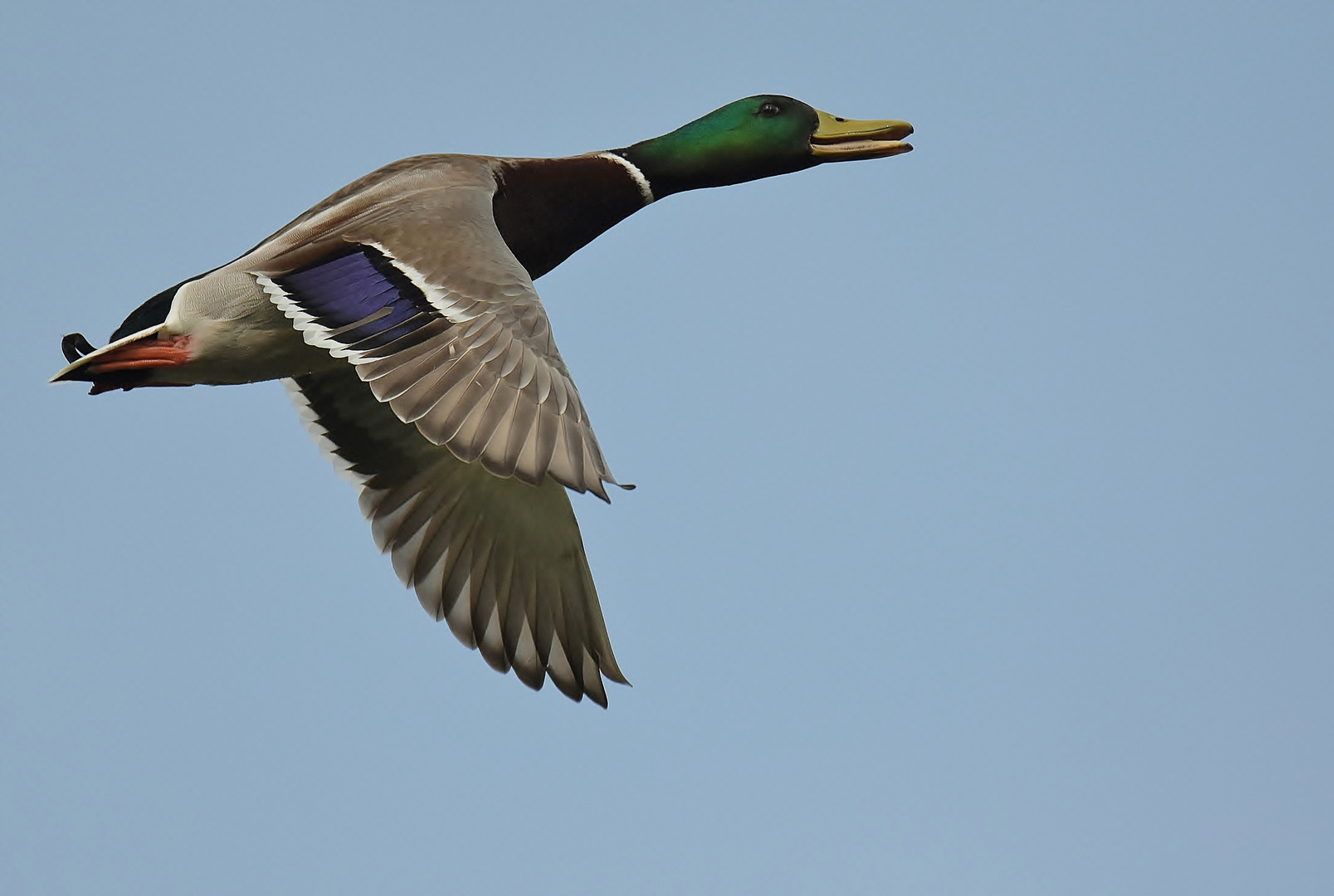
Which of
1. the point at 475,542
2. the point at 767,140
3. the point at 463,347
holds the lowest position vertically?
the point at 475,542

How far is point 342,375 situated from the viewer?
7.57 meters

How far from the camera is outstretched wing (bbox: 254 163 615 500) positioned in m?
5.09

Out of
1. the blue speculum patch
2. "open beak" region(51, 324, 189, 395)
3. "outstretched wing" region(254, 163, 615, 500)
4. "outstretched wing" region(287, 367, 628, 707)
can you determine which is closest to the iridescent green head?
"outstretched wing" region(287, 367, 628, 707)

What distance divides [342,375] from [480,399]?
8.23 feet

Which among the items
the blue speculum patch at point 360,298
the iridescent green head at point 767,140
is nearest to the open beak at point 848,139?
the iridescent green head at point 767,140

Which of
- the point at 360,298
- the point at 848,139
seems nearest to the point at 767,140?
the point at 848,139

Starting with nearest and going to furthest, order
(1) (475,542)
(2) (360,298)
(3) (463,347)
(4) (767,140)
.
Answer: (3) (463,347) < (2) (360,298) < (1) (475,542) < (4) (767,140)

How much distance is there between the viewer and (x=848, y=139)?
26.2ft

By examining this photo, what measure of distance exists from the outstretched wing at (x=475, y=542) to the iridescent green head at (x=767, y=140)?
5.15ft

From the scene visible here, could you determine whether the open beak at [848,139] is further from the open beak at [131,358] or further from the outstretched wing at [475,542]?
the open beak at [131,358]

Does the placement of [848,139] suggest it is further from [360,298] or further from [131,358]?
[131,358]

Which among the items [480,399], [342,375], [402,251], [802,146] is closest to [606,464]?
[480,399]

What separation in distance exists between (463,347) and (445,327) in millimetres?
131

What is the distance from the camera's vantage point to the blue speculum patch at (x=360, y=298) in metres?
5.54
